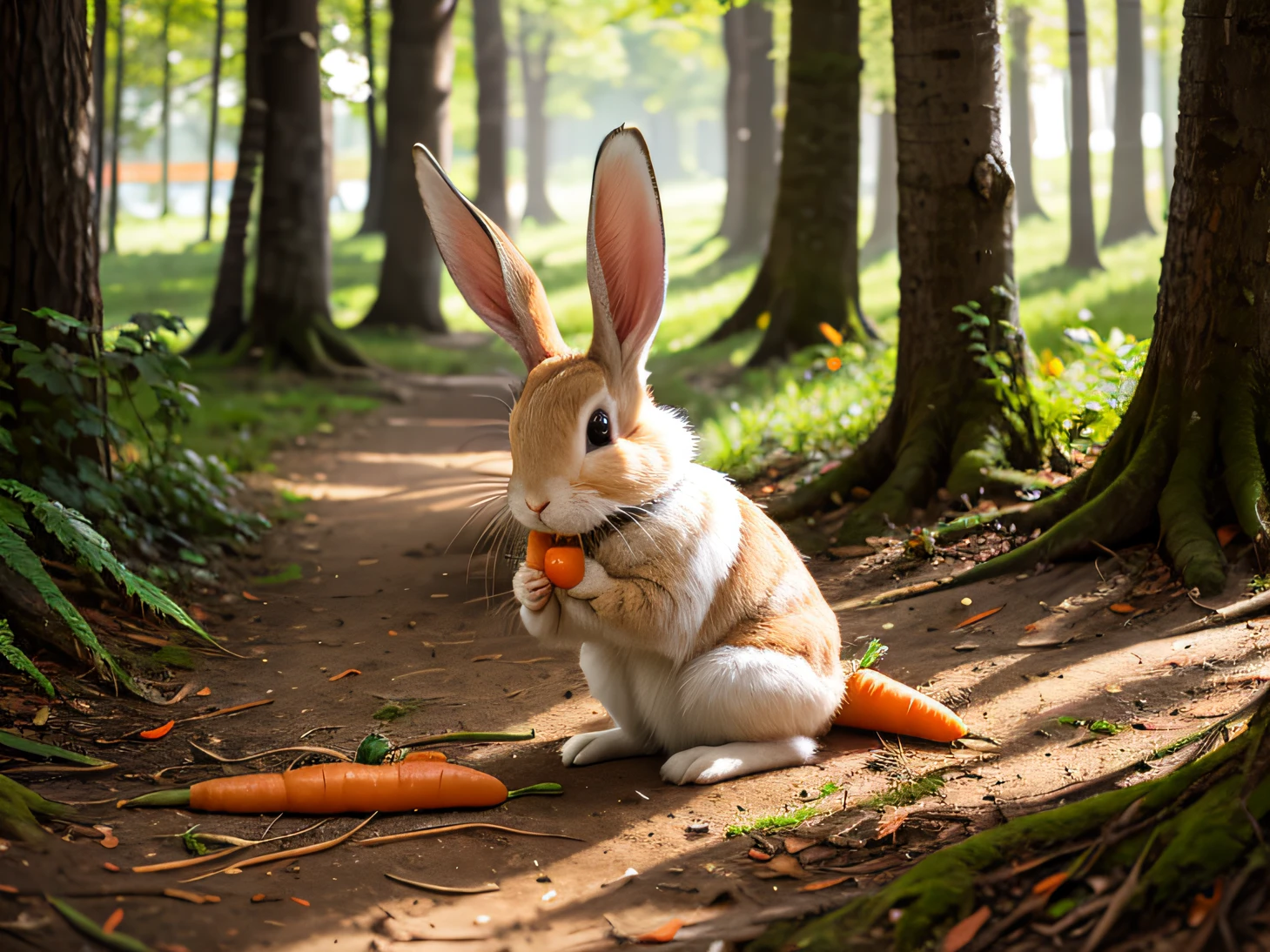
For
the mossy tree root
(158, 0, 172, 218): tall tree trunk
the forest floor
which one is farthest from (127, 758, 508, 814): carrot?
(158, 0, 172, 218): tall tree trunk

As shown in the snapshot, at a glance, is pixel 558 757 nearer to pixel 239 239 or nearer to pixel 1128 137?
pixel 239 239

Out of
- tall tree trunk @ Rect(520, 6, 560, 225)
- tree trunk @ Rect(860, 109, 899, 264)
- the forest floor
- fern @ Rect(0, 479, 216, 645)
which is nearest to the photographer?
the forest floor

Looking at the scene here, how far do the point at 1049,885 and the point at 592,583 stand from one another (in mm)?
1512

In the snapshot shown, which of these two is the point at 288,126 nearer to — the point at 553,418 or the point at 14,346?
the point at 14,346

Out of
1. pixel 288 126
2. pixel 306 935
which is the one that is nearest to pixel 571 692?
pixel 306 935

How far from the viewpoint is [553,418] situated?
10.4 feet

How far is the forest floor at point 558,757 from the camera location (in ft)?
8.83

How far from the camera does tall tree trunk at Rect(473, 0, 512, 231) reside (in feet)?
81.3

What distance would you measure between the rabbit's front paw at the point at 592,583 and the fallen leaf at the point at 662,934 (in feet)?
3.37

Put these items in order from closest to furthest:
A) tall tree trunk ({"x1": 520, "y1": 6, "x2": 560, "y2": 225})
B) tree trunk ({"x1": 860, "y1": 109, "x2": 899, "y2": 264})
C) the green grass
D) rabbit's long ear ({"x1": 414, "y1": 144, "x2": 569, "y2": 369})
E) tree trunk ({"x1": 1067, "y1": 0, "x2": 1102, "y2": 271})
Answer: rabbit's long ear ({"x1": 414, "y1": 144, "x2": 569, "y2": 369}) → the green grass → tree trunk ({"x1": 1067, "y1": 0, "x2": 1102, "y2": 271}) → tree trunk ({"x1": 860, "y1": 109, "x2": 899, "y2": 264}) → tall tree trunk ({"x1": 520, "y1": 6, "x2": 560, "y2": 225})

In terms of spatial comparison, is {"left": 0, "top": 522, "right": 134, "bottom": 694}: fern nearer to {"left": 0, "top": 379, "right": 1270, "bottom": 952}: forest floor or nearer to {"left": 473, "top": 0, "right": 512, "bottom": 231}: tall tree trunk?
{"left": 0, "top": 379, "right": 1270, "bottom": 952}: forest floor

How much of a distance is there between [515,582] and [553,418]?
0.58m

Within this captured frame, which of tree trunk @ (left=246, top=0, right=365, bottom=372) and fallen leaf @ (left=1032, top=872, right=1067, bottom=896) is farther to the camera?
tree trunk @ (left=246, top=0, right=365, bottom=372)

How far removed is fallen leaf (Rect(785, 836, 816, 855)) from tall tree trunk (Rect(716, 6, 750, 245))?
23.1 m
